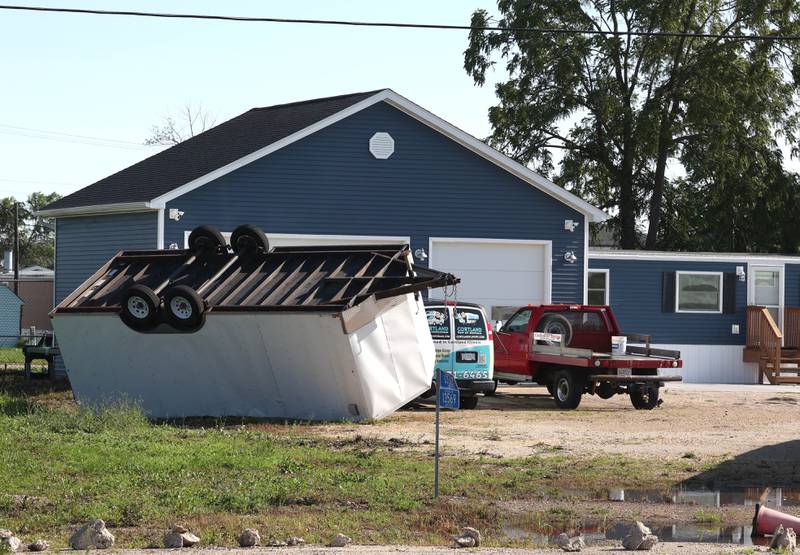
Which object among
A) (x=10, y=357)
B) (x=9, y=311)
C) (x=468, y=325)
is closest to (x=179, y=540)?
(x=468, y=325)

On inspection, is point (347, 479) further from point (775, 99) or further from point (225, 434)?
point (775, 99)

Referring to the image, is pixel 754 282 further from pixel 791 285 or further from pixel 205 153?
pixel 205 153

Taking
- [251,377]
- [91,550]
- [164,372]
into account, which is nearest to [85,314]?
[164,372]

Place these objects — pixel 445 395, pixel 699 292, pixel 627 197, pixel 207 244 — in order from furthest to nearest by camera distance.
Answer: pixel 627 197 < pixel 699 292 < pixel 207 244 < pixel 445 395

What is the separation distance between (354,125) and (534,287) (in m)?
5.27

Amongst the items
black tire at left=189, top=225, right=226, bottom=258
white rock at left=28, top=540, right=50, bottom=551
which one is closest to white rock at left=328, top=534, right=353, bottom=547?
white rock at left=28, top=540, right=50, bottom=551

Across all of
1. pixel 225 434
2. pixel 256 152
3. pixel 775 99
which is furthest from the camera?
pixel 775 99

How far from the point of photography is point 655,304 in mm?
32781

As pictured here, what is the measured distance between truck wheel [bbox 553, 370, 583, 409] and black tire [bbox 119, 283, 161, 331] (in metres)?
7.51

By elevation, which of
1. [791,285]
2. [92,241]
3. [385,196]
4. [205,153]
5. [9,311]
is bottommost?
[9,311]

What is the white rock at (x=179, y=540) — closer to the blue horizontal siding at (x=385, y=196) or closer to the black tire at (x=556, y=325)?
the black tire at (x=556, y=325)

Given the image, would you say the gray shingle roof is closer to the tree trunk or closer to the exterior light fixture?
the exterior light fixture

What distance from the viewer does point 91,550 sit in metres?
9.61

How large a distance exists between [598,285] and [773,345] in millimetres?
4612
